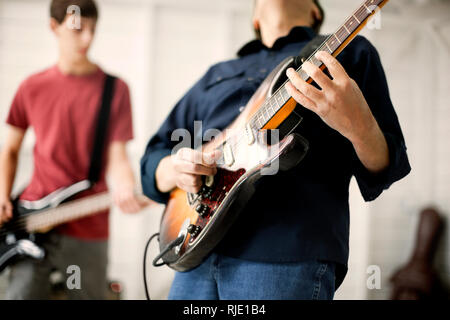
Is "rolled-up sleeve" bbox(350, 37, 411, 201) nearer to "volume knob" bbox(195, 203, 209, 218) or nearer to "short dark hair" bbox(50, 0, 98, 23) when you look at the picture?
"volume knob" bbox(195, 203, 209, 218)

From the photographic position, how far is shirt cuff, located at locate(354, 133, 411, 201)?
1.94 feet

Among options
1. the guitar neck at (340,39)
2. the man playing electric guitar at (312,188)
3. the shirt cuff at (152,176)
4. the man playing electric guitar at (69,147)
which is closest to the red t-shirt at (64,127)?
the man playing electric guitar at (69,147)

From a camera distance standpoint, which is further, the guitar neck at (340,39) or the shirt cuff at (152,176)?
the shirt cuff at (152,176)

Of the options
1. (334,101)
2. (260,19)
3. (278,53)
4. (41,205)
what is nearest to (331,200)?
(334,101)

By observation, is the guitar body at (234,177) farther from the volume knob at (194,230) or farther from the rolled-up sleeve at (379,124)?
the rolled-up sleeve at (379,124)

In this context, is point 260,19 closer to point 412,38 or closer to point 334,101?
point 334,101

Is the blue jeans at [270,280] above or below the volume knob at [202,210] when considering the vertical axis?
below

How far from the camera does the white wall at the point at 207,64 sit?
7.51 feet

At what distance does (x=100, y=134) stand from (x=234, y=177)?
3.47 ft

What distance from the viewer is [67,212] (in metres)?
1.43

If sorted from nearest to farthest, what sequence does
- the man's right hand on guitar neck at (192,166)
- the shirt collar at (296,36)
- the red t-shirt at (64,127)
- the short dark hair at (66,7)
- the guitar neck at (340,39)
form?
the guitar neck at (340,39) < the man's right hand on guitar neck at (192,166) < the shirt collar at (296,36) < the short dark hair at (66,7) < the red t-shirt at (64,127)

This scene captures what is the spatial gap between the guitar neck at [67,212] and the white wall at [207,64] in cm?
91

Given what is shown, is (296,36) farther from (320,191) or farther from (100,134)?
(100,134)

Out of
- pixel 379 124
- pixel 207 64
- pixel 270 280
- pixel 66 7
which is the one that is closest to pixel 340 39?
pixel 379 124
